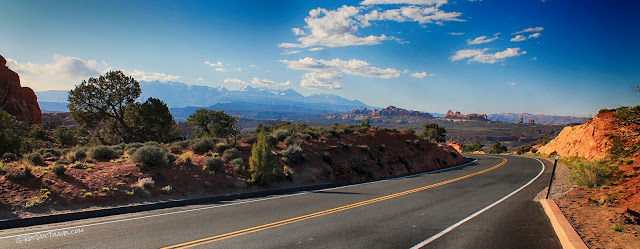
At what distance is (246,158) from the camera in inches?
645

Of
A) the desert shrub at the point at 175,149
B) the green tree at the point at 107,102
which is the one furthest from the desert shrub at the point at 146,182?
the green tree at the point at 107,102

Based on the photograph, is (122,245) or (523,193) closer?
(122,245)

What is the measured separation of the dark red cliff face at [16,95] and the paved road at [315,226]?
61.3 meters

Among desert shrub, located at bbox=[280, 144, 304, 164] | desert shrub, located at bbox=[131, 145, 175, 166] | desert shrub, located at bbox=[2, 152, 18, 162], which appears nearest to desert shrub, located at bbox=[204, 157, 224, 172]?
desert shrub, located at bbox=[131, 145, 175, 166]

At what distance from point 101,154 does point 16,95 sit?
59932 mm

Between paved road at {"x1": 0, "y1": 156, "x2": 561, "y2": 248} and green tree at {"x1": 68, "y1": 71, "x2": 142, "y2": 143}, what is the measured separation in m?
27.3

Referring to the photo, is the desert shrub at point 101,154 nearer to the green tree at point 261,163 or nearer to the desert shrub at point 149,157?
the desert shrub at point 149,157

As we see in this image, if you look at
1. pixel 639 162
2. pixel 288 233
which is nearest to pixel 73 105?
pixel 288 233

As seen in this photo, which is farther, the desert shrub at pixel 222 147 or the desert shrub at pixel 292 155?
the desert shrub at pixel 222 147

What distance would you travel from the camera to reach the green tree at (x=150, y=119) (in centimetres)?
3256

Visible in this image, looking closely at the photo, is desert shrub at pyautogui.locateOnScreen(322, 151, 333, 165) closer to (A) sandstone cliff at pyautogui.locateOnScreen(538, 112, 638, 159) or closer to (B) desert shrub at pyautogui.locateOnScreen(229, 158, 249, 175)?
(B) desert shrub at pyautogui.locateOnScreen(229, 158, 249, 175)

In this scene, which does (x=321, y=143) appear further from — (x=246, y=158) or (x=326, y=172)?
(x=246, y=158)

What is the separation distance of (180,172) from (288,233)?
7985 mm

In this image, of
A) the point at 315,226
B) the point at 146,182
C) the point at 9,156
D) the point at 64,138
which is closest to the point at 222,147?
the point at 146,182
